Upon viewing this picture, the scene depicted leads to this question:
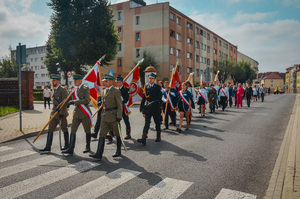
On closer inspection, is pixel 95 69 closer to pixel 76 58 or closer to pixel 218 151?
pixel 218 151

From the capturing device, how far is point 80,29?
26656 mm

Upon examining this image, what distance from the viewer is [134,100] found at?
8859mm

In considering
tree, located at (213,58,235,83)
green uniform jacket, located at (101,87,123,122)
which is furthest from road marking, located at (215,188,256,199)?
tree, located at (213,58,235,83)

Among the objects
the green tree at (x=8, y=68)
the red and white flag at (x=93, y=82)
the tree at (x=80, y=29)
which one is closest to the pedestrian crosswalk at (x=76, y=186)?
the red and white flag at (x=93, y=82)

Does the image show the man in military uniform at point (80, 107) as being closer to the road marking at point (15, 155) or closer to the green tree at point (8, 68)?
the road marking at point (15, 155)

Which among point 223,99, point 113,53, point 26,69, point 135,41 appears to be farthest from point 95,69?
point 135,41

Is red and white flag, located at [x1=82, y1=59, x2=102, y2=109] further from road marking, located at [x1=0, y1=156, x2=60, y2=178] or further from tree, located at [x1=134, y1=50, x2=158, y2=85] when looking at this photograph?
tree, located at [x1=134, y1=50, x2=158, y2=85]

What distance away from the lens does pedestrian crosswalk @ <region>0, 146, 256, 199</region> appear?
12.8 feet

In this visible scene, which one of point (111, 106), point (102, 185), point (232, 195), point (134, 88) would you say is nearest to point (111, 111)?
point (111, 106)

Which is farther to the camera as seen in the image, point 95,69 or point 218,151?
point 95,69

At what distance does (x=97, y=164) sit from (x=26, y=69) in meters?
15.9

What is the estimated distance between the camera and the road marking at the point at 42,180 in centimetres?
402

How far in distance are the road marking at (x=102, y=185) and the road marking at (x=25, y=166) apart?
5.79 ft

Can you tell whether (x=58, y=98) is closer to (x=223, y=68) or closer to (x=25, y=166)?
(x=25, y=166)
